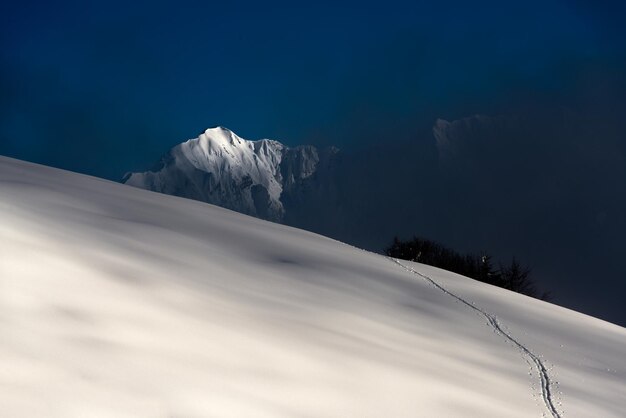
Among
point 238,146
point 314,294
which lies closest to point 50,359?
point 314,294

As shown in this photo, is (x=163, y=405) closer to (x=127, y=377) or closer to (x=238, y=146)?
(x=127, y=377)

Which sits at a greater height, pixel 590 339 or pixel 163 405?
pixel 590 339

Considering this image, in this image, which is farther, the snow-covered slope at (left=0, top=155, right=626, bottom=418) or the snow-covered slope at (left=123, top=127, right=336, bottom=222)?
the snow-covered slope at (left=123, top=127, right=336, bottom=222)

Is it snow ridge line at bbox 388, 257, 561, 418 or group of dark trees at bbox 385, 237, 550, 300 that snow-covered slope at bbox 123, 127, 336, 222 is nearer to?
group of dark trees at bbox 385, 237, 550, 300

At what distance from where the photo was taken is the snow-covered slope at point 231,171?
12225 centimetres

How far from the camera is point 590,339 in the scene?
6715 mm

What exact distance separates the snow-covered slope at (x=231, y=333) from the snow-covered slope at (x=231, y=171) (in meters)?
110

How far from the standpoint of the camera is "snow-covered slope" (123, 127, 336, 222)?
401ft

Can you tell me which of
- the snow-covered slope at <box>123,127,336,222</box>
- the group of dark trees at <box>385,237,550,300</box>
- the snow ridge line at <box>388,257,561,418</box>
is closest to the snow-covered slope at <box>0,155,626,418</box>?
the snow ridge line at <box>388,257,561,418</box>

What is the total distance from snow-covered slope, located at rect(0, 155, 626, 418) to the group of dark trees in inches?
659

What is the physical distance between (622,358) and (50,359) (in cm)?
494

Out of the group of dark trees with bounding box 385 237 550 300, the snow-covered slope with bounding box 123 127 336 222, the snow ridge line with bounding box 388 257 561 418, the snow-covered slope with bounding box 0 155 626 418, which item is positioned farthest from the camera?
the snow-covered slope with bounding box 123 127 336 222

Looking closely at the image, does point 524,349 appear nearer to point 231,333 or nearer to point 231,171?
point 231,333

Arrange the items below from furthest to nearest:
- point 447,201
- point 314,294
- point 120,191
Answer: point 447,201
point 120,191
point 314,294
